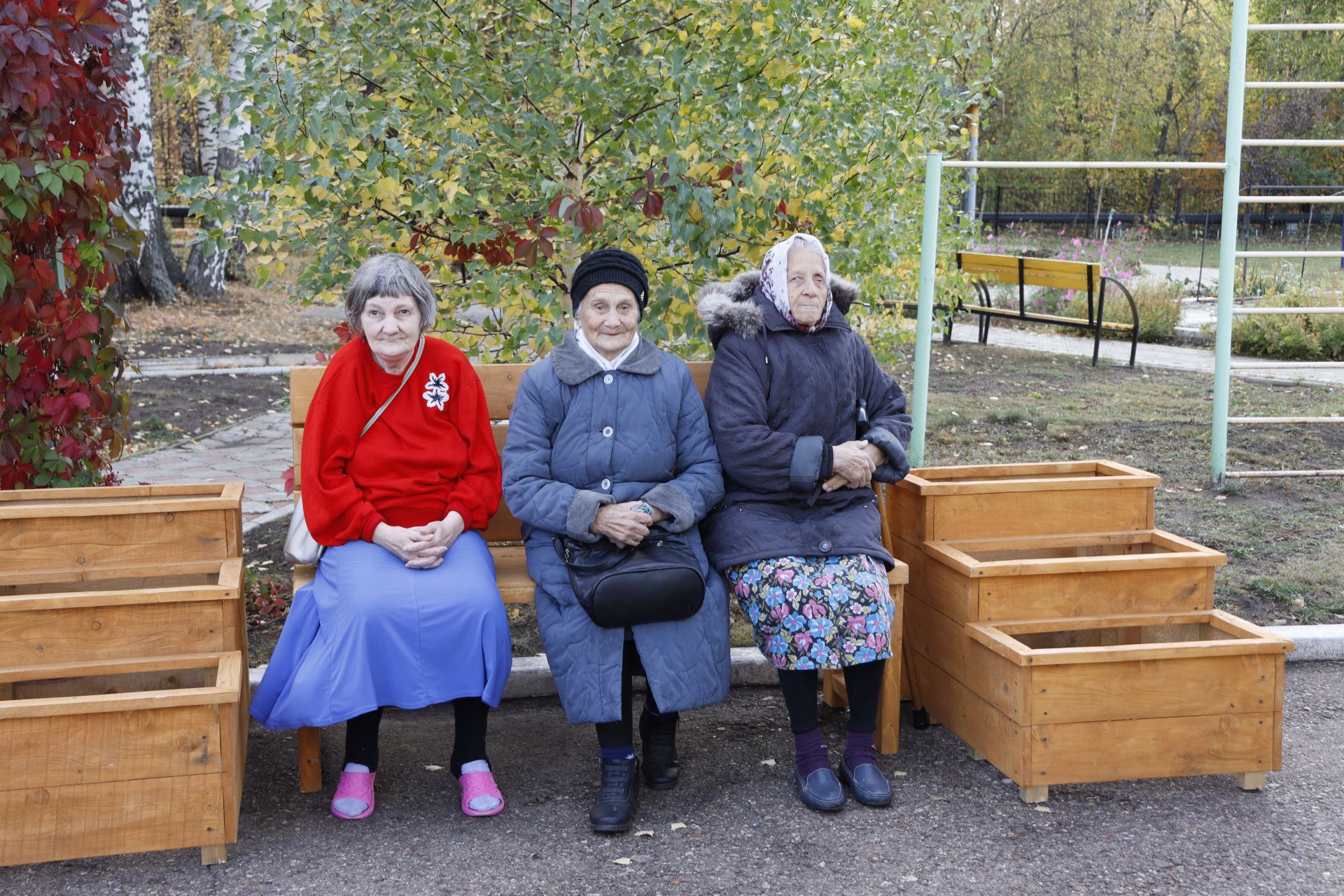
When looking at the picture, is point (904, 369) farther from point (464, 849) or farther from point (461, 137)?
point (464, 849)

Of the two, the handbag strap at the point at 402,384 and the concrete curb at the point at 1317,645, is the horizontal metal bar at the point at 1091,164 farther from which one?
the handbag strap at the point at 402,384

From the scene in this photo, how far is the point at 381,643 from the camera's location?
3383 mm

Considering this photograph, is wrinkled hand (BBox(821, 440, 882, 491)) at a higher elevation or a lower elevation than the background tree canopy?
lower

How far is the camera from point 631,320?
3.74 metres

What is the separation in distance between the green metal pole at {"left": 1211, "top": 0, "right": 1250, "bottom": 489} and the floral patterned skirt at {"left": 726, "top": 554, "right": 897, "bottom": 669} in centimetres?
358

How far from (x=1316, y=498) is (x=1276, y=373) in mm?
4598

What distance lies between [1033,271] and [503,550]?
9390mm

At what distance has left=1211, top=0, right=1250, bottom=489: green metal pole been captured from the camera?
6.22 metres

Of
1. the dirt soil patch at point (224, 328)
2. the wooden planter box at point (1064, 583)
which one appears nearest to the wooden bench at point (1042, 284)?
the dirt soil patch at point (224, 328)

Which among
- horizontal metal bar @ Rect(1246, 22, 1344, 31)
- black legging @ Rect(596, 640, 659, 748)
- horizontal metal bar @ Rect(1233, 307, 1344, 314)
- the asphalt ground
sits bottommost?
the asphalt ground

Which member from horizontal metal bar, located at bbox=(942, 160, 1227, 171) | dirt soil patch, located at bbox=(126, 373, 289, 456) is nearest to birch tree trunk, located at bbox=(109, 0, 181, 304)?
dirt soil patch, located at bbox=(126, 373, 289, 456)

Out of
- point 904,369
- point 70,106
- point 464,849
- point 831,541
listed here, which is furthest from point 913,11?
point 904,369

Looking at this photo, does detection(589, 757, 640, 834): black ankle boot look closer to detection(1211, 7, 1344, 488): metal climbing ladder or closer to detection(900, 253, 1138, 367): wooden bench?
detection(1211, 7, 1344, 488): metal climbing ladder

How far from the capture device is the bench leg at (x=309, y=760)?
3.56 metres
